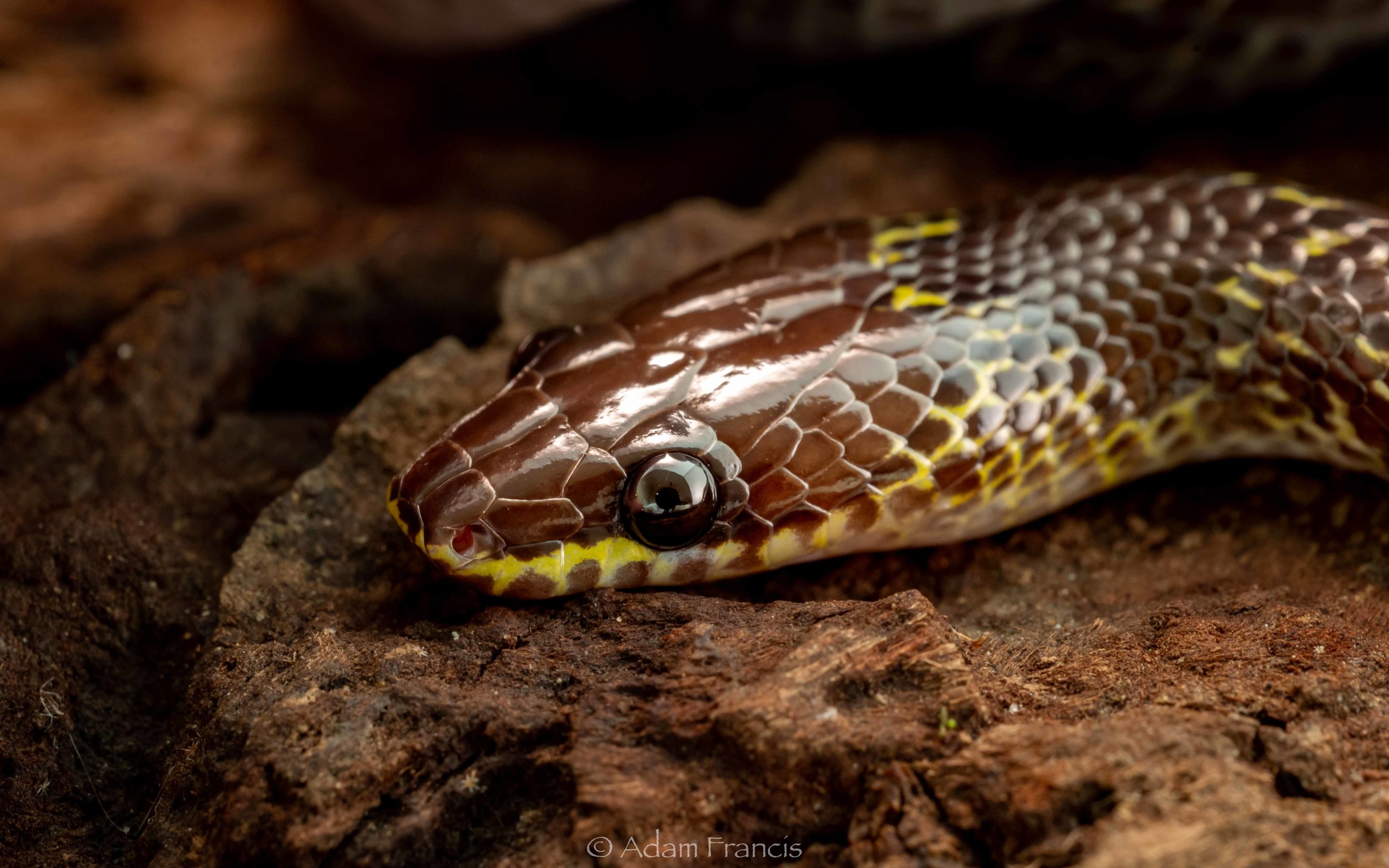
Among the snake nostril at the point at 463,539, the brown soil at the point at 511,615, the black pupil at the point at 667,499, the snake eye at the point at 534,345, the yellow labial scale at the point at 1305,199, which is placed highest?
the yellow labial scale at the point at 1305,199

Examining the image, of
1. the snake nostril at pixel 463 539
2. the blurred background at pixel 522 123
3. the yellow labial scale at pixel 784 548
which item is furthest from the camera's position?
the blurred background at pixel 522 123

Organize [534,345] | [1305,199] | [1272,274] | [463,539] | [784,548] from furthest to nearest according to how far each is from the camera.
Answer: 1. [1305,199]
2. [1272,274]
3. [534,345]
4. [784,548]
5. [463,539]

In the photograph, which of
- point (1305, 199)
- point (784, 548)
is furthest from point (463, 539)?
point (1305, 199)

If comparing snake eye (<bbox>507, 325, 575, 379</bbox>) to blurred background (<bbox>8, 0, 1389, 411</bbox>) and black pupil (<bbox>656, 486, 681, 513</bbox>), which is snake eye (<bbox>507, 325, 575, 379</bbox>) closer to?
black pupil (<bbox>656, 486, 681, 513</bbox>)

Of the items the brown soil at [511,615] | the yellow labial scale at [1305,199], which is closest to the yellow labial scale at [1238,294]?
the yellow labial scale at [1305,199]

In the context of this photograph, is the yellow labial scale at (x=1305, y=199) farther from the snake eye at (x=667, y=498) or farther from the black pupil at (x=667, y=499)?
the black pupil at (x=667, y=499)

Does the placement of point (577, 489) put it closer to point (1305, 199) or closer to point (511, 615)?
point (511, 615)

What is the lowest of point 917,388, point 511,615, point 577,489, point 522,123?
point 511,615
